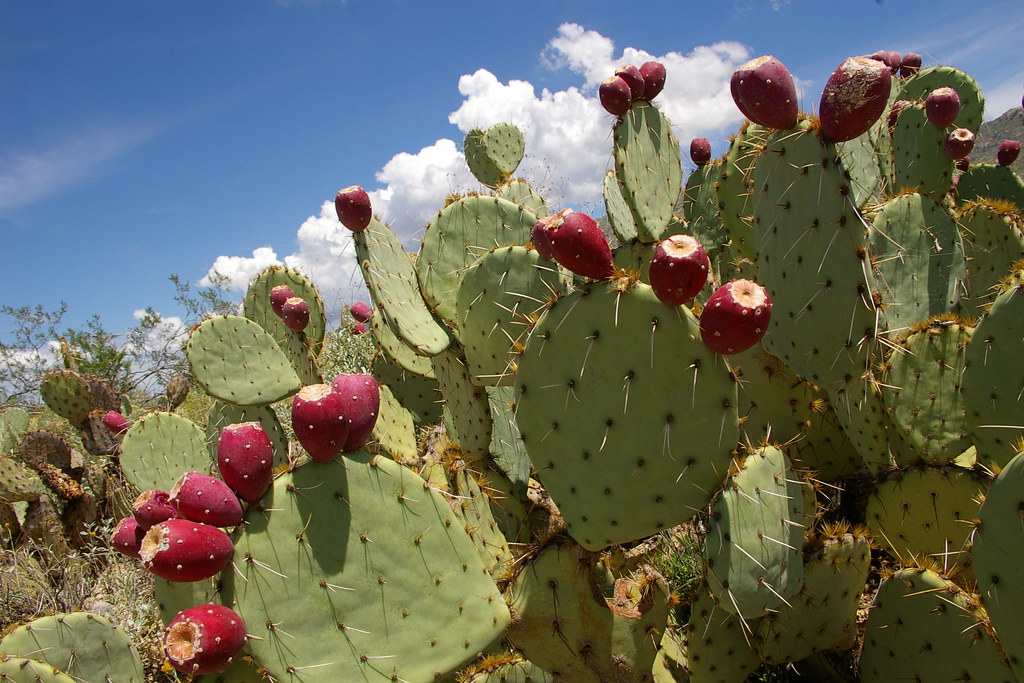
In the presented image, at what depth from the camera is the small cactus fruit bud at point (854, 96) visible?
163 centimetres

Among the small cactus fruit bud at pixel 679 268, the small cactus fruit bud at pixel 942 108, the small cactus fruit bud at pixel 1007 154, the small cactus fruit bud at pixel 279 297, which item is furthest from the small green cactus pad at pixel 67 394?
the small cactus fruit bud at pixel 1007 154

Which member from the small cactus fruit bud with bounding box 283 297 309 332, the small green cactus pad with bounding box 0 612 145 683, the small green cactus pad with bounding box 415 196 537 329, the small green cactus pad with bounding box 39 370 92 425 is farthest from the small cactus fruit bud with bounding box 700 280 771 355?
the small green cactus pad with bounding box 39 370 92 425

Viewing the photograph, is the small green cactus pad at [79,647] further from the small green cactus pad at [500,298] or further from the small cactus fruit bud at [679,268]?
the small cactus fruit bud at [679,268]

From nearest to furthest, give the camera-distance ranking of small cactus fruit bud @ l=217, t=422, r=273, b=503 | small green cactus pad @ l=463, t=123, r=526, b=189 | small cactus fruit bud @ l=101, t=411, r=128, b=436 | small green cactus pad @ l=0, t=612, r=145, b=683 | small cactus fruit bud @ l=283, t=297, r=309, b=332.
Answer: small cactus fruit bud @ l=217, t=422, r=273, b=503 → small green cactus pad @ l=0, t=612, r=145, b=683 → small cactus fruit bud @ l=283, t=297, r=309, b=332 → small cactus fruit bud @ l=101, t=411, r=128, b=436 → small green cactus pad @ l=463, t=123, r=526, b=189

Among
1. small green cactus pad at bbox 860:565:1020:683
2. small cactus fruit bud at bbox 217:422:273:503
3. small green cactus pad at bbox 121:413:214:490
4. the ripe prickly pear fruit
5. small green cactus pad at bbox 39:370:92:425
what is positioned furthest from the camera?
small green cactus pad at bbox 39:370:92:425

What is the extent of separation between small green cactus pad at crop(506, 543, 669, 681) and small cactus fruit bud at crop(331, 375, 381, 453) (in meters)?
0.62

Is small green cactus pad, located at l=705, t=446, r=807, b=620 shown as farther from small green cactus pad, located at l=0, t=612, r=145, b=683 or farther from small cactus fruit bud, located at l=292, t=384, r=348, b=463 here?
small green cactus pad, located at l=0, t=612, r=145, b=683

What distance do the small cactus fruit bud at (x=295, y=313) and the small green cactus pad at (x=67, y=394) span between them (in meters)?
2.39

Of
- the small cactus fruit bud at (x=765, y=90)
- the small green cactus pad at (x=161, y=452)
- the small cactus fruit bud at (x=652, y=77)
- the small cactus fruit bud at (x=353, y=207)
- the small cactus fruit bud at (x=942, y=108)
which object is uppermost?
the small cactus fruit bud at (x=652, y=77)

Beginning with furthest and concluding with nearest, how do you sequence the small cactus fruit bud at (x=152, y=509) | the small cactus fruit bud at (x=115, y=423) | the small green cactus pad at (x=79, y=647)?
the small cactus fruit bud at (x=115, y=423) < the small green cactus pad at (x=79, y=647) < the small cactus fruit bud at (x=152, y=509)

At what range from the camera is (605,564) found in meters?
1.82

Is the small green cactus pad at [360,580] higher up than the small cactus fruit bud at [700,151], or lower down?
lower down

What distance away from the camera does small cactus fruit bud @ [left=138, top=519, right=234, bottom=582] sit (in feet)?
3.86

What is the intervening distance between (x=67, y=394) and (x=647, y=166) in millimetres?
4434
